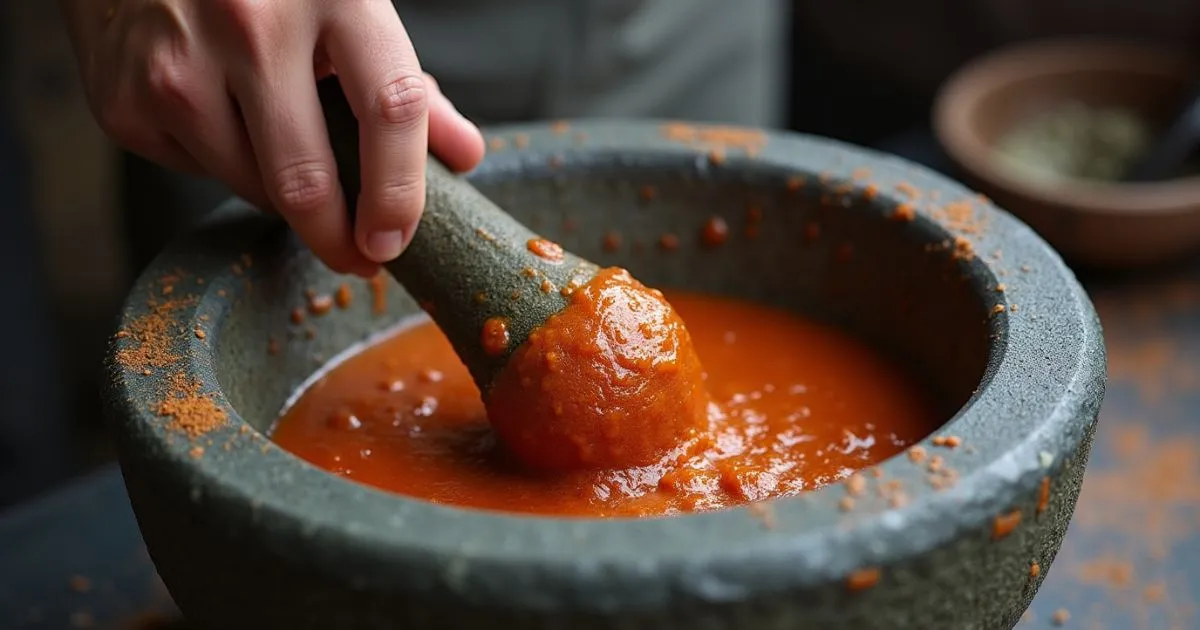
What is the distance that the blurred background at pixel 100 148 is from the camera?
2.36 meters

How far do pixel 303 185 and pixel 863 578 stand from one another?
65 centimetres

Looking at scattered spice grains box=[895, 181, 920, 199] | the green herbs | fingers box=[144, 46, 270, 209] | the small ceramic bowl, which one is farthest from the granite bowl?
the green herbs

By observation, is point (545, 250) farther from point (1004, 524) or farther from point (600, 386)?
point (1004, 524)

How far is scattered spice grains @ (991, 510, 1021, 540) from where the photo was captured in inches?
37.3

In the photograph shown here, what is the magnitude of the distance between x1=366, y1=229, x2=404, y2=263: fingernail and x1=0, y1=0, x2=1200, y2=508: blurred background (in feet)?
3.44

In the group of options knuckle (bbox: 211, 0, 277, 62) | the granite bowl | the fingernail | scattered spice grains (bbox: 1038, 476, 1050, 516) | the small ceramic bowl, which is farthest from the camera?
the small ceramic bowl

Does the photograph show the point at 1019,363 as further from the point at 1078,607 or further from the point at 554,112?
the point at 554,112

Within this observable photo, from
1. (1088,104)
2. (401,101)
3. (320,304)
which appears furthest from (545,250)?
(1088,104)

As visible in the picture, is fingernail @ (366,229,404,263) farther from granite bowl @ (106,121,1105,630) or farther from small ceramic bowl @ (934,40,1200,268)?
small ceramic bowl @ (934,40,1200,268)

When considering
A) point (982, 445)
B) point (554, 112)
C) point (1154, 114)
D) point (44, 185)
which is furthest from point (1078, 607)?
point (44, 185)

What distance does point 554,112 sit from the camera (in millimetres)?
2193

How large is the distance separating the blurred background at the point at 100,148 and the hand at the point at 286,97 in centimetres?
97

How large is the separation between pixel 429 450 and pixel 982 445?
553mm

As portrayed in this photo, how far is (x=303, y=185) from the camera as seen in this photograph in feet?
3.97
